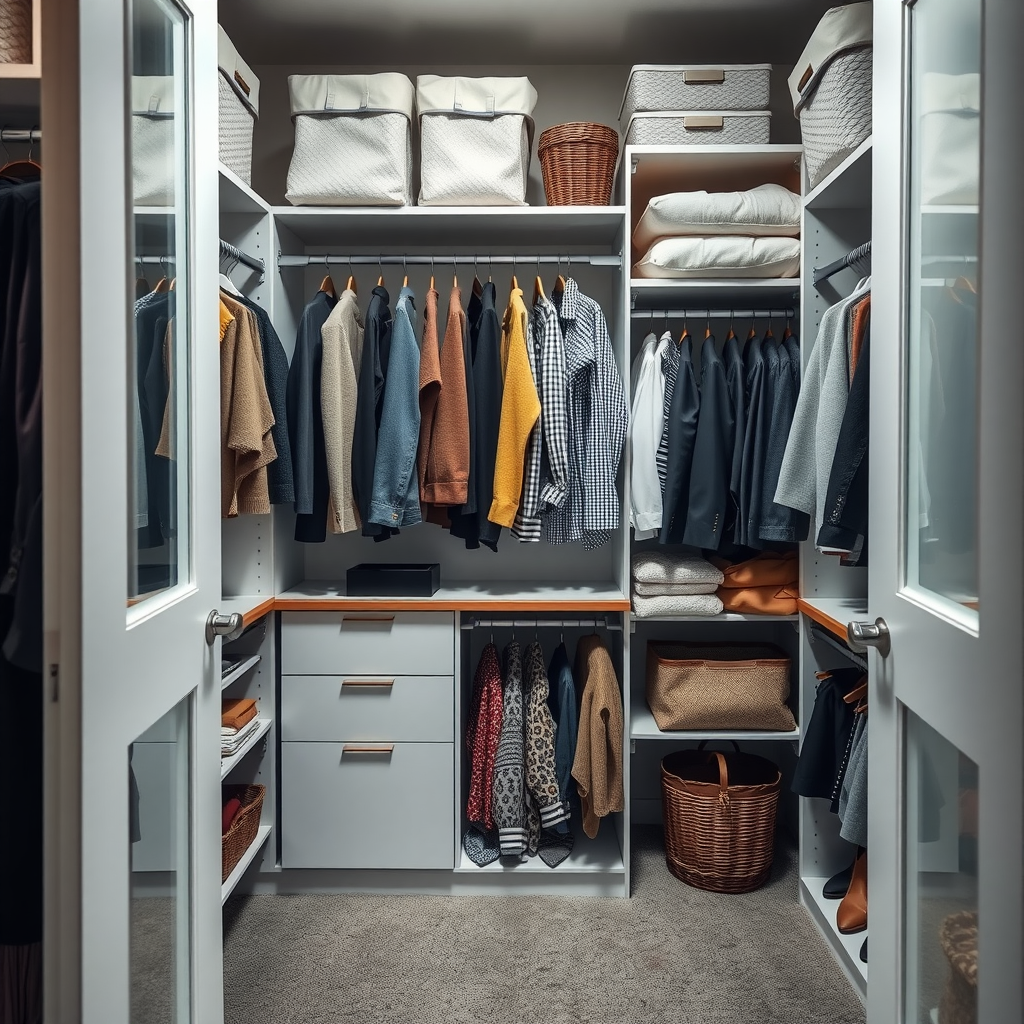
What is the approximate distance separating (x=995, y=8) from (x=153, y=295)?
1086 millimetres

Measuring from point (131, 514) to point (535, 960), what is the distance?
1.62m

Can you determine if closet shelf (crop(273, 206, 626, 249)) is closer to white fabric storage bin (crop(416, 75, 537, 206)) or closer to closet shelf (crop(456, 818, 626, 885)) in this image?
white fabric storage bin (crop(416, 75, 537, 206))

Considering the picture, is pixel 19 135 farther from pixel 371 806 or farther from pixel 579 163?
pixel 371 806

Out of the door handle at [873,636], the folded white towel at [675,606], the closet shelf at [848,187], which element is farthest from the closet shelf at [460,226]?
the door handle at [873,636]

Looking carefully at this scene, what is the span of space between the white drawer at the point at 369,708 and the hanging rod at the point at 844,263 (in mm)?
1474

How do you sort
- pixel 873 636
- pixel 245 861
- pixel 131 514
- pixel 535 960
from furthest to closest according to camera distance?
pixel 245 861 → pixel 535 960 → pixel 873 636 → pixel 131 514

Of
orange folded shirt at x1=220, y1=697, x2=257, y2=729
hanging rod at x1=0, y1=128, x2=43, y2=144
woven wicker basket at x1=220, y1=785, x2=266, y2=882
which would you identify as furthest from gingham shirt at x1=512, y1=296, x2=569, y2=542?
hanging rod at x1=0, y1=128, x2=43, y2=144

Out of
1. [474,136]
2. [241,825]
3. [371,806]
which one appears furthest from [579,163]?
[241,825]

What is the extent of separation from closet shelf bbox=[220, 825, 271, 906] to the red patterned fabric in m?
0.57

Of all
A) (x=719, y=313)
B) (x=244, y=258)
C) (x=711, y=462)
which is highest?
(x=244, y=258)

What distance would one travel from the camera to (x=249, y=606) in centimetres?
229

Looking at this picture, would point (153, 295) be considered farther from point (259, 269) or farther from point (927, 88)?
point (259, 269)

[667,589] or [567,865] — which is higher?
[667,589]

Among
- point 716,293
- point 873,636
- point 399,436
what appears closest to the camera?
point 873,636
